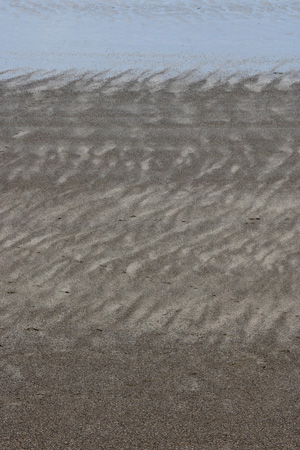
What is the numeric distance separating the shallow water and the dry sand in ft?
6.70

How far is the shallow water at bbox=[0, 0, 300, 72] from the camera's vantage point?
11.1m

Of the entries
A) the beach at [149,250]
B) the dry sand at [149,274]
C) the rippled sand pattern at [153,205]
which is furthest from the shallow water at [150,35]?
the dry sand at [149,274]

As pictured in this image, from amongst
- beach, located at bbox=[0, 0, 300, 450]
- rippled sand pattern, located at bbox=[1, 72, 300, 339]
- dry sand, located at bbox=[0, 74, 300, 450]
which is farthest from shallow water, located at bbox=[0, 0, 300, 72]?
dry sand, located at bbox=[0, 74, 300, 450]

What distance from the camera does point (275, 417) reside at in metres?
3.73

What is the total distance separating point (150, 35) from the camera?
13.2 m

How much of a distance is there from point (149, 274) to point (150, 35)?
352 inches

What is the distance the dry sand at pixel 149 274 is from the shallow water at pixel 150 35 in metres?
2.04

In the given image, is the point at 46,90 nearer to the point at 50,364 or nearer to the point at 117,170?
the point at 117,170

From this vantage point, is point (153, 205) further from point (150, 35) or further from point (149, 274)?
point (150, 35)

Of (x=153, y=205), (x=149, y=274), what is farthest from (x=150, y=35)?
(x=149, y=274)

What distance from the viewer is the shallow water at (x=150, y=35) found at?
36.6ft

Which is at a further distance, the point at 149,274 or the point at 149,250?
the point at 149,250

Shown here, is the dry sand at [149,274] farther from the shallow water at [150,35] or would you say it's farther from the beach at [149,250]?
the shallow water at [150,35]

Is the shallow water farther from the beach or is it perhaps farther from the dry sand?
the dry sand
